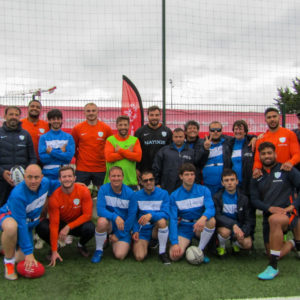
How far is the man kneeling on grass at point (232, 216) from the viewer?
142 inches

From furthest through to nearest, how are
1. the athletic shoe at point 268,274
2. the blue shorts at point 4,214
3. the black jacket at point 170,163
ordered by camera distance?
the black jacket at point 170,163, the blue shorts at point 4,214, the athletic shoe at point 268,274

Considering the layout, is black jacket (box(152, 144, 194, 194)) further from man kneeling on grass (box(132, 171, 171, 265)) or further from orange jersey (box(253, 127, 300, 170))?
orange jersey (box(253, 127, 300, 170))

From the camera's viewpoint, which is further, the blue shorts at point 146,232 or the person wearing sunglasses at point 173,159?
the person wearing sunglasses at point 173,159

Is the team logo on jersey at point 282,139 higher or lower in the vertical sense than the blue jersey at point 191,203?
higher

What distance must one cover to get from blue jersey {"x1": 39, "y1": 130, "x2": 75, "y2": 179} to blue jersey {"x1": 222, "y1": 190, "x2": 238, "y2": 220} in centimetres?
213

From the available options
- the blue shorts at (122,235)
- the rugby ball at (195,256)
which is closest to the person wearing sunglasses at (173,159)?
the blue shorts at (122,235)

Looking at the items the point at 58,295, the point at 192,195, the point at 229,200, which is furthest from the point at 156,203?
the point at 58,295

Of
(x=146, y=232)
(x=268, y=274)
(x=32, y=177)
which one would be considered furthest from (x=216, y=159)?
Result: (x=32, y=177)

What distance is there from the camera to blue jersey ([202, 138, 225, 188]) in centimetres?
416

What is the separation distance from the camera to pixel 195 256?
135 inches

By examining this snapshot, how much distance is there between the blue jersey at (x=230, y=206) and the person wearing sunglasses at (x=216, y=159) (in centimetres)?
41

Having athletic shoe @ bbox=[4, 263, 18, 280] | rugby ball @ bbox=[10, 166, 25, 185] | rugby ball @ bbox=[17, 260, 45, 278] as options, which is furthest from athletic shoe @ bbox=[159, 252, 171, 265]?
rugby ball @ bbox=[10, 166, 25, 185]

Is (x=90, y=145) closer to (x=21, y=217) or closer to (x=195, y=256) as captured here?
(x=21, y=217)

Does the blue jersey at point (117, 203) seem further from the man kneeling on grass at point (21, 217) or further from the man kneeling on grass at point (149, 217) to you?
the man kneeling on grass at point (21, 217)
